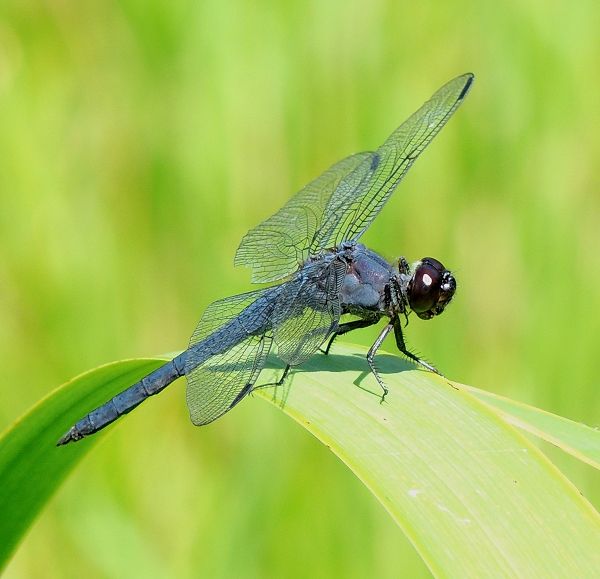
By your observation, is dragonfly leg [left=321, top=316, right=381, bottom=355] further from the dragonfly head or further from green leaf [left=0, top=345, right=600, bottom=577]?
green leaf [left=0, top=345, right=600, bottom=577]

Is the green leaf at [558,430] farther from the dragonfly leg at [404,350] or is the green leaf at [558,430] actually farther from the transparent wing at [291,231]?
the transparent wing at [291,231]

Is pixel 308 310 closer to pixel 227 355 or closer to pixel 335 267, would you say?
pixel 335 267

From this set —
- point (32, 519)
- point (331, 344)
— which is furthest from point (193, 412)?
point (32, 519)

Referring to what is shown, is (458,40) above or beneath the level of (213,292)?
above

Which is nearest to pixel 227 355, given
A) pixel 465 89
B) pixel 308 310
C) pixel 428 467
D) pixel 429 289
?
pixel 308 310

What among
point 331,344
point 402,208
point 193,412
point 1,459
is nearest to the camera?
point 1,459

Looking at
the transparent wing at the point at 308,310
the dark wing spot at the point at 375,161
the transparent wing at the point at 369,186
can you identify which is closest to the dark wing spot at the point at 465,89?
the transparent wing at the point at 369,186

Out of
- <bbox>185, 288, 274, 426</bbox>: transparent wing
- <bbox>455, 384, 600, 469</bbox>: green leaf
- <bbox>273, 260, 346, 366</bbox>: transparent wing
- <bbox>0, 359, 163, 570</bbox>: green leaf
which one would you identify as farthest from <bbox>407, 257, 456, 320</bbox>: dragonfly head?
<bbox>0, 359, 163, 570</bbox>: green leaf

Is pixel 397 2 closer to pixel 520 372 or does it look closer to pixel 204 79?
pixel 204 79
